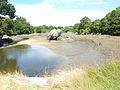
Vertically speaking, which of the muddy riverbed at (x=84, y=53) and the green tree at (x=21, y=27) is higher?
the green tree at (x=21, y=27)

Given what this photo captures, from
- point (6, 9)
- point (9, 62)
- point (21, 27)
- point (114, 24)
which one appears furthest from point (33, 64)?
point (21, 27)

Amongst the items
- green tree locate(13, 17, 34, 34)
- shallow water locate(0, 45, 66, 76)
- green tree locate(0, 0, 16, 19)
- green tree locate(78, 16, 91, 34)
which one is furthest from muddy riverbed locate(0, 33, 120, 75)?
green tree locate(13, 17, 34, 34)

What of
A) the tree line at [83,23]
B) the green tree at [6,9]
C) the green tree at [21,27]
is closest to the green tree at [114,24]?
the tree line at [83,23]

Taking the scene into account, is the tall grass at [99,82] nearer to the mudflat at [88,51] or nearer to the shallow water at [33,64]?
the mudflat at [88,51]

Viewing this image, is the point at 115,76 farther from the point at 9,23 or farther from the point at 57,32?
the point at 57,32

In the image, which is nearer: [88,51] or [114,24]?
[88,51]

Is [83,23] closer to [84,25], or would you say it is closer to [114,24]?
[84,25]

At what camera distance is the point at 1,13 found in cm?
2997

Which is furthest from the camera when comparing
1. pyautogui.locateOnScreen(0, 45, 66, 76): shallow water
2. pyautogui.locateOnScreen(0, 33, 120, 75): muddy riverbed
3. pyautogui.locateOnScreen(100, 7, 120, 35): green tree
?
pyautogui.locateOnScreen(100, 7, 120, 35): green tree

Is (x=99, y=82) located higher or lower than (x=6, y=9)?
lower

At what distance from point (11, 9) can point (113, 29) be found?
29.3m

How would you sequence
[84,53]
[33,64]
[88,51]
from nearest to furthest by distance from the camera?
[33,64]
[84,53]
[88,51]

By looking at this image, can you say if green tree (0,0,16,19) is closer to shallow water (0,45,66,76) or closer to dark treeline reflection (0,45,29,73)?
dark treeline reflection (0,45,29,73)

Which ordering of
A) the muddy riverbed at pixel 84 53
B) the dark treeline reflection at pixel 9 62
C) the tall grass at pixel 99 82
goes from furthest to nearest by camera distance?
the muddy riverbed at pixel 84 53, the dark treeline reflection at pixel 9 62, the tall grass at pixel 99 82
